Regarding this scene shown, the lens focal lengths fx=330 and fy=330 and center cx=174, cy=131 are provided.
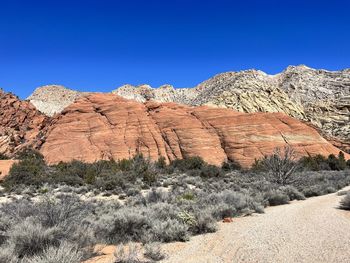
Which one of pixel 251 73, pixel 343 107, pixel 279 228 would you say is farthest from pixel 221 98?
pixel 279 228

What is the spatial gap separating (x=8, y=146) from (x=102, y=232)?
54997mm

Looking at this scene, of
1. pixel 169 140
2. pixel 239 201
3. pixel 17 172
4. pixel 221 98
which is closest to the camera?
pixel 239 201

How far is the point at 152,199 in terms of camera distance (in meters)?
12.5

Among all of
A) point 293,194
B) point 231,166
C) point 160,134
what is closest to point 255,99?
point 160,134

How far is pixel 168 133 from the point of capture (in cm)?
5219

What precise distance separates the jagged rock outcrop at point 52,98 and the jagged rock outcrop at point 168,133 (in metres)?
48.7

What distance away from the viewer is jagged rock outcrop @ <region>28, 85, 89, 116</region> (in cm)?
10350

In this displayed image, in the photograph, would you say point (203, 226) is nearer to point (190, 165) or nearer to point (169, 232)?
point (169, 232)

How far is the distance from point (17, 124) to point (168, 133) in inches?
1261

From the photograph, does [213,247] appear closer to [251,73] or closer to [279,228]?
[279,228]

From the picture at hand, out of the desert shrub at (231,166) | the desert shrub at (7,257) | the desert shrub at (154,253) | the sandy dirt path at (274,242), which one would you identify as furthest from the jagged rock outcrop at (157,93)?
the desert shrub at (7,257)

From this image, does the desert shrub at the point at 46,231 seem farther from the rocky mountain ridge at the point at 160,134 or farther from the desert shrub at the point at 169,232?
the rocky mountain ridge at the point at 160,134

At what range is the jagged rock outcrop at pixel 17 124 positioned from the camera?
185 feet

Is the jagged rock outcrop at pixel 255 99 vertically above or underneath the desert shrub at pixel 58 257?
above
